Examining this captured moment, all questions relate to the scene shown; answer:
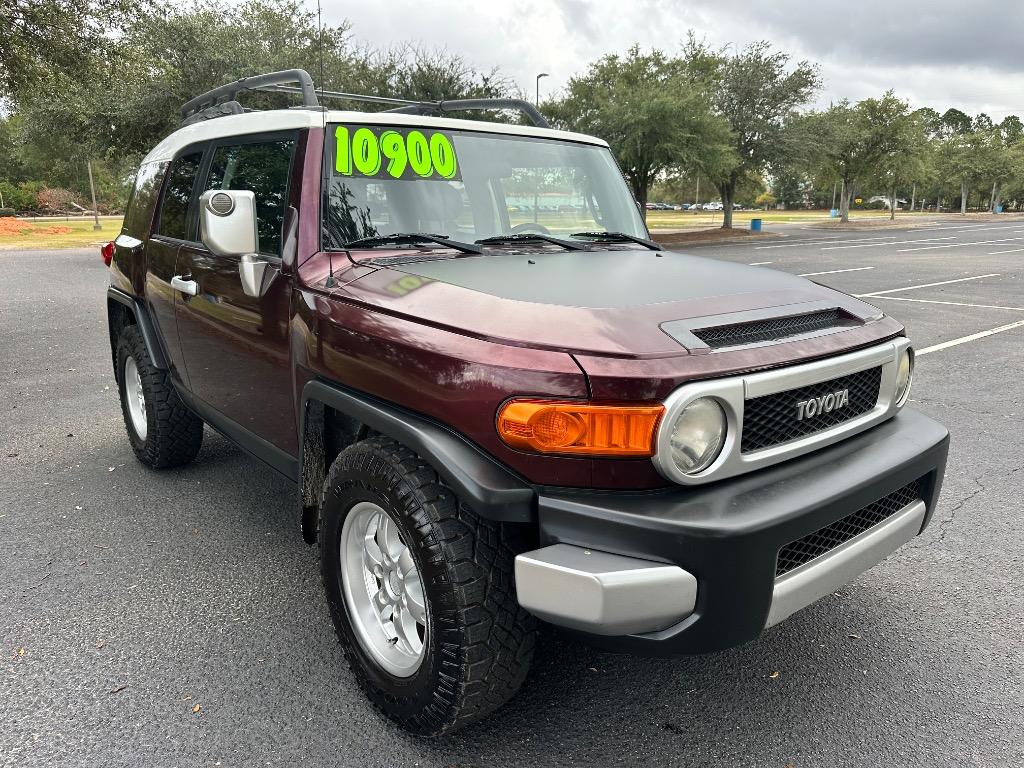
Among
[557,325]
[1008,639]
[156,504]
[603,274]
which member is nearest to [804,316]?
[603,274]

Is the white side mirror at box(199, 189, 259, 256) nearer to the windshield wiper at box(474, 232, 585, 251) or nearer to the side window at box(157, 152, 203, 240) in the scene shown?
the windshield wiper at box(474, 232, 585, 251)

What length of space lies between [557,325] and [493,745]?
4.14 feet

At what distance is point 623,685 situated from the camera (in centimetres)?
260

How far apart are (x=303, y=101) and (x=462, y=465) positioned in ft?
7.32

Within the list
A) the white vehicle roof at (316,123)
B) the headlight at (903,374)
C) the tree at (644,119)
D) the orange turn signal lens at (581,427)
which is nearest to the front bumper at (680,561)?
the orange turn signal lens at (581,427)

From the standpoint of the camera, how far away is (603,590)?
69.9 inches

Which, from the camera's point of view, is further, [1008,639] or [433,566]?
[1008,639]

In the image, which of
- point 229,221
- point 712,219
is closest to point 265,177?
point 229,221

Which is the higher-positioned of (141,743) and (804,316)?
(804,316)

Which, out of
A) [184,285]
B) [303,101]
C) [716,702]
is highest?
[303,101]

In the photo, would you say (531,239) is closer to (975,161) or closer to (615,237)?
(615,237)

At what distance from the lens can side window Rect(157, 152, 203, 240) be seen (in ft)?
12.5

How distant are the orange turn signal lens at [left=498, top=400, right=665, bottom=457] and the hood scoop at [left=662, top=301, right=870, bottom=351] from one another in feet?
0.86

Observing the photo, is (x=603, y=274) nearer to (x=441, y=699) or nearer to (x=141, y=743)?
(x=441, y=699)
